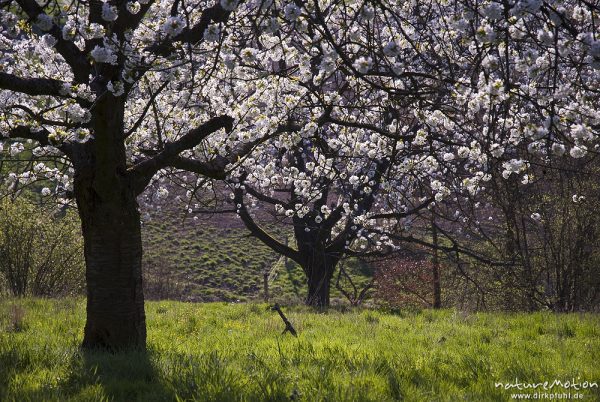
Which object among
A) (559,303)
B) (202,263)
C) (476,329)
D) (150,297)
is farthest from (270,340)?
(202,263)

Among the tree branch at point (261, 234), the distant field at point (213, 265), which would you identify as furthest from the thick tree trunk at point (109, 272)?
the distant field at point (213, 265)

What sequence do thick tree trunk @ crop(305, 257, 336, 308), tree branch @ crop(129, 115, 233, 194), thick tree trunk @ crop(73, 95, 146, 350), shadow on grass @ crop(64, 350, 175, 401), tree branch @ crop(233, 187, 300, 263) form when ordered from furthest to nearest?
1. tree branch @ crop(233, 187, 300, 263)
2. thick tree trunk @ crop(305, 257, 336, 308)
3. tree branch @ crop(129, 115, 233, 194)
4. thick tree trunk @ crop(73, 95, 146, 350)
5. shadow on grass @ crop(64, 350, 175, 401)

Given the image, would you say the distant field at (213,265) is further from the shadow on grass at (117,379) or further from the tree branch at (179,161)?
the shadow on grass at (117,379)

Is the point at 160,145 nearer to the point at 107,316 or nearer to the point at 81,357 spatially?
the point at 107,316

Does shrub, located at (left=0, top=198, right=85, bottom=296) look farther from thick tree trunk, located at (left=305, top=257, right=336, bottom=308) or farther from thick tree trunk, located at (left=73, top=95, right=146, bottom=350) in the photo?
thick tree trunk, located at (left=73, top=95, right=146, bottom=350)

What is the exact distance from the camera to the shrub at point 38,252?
456 inches

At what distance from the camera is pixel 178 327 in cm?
732

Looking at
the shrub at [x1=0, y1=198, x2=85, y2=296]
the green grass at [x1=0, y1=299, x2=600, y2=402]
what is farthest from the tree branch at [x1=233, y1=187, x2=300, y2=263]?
the green grass at [x1=0, y1=299, x2=600, y2=402]

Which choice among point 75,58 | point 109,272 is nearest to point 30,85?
point 75,58

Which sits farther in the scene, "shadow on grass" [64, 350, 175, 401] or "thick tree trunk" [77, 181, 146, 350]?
"thick tree trunk" [77, 181, 146, 350]

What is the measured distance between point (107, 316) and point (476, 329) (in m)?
4.50

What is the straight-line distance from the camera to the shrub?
1159 cm

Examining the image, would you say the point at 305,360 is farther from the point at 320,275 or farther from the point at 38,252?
the point at 320,275

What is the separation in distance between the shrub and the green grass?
14.7 feet
